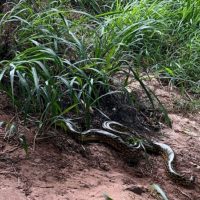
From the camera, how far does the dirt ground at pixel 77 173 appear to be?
2.69 metres

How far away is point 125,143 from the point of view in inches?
137

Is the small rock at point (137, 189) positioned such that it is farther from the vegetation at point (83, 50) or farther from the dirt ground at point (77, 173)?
the vegetation at point (83, 50)

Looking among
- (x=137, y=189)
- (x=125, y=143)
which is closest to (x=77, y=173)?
(x=137, y=189)

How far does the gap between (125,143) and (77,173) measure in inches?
24.5

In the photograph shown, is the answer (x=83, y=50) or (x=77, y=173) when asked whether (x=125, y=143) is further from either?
(x=83, y=50)

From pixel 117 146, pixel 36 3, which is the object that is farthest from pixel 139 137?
pixel 36 3

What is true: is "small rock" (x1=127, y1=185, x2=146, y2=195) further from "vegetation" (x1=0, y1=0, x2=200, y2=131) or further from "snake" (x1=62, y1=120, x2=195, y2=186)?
"vegetation" (x1=0, y1=0, x2=200, y2=131)

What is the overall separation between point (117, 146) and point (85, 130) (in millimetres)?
266

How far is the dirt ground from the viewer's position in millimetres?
2691

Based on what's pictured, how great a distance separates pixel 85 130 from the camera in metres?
3.51

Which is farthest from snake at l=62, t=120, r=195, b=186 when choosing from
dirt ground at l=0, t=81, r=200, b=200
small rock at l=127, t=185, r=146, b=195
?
small rock at l=127, t=185, r=146, b=195

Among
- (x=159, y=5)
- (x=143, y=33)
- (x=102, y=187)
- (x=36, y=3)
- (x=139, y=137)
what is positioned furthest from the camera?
(x=159, y=5)

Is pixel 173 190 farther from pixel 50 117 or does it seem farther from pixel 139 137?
pixel 50 117

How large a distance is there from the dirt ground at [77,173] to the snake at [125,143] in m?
0.05
